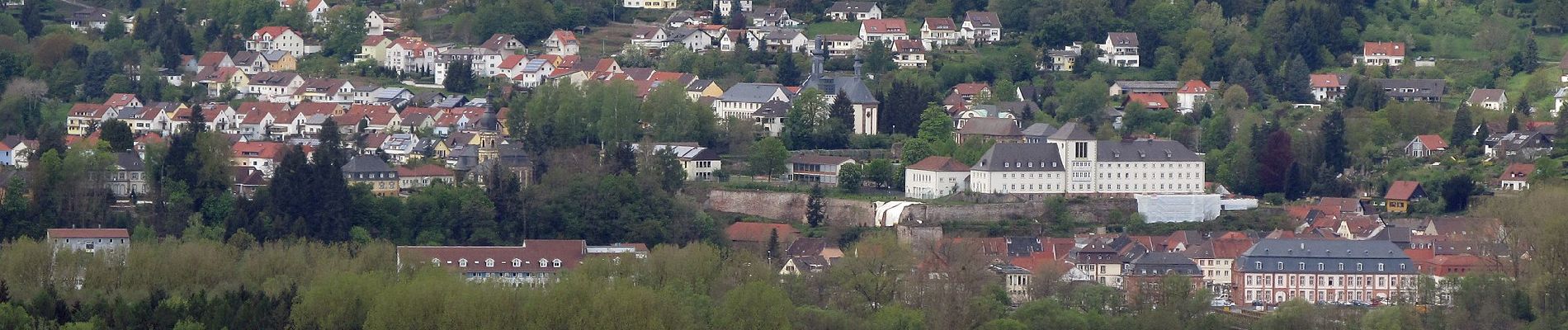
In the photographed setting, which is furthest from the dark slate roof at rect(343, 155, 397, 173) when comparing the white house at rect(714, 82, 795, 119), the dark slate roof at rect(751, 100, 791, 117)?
the dark slate roof at rect(751, 100, 791, 117)

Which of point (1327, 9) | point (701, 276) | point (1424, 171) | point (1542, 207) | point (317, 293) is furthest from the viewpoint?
point (1327, 9)

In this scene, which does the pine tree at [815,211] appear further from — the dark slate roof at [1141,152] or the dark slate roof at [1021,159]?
the dark slate roof at [1141,152]

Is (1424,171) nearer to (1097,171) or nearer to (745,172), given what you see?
(1097,171)

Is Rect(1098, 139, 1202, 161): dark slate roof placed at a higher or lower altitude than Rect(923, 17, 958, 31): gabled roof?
lower

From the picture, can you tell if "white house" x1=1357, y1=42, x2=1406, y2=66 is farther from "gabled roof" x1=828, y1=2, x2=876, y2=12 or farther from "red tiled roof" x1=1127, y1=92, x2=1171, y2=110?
"gabled roof" x1=828, y1=2, x2=876, y2=12

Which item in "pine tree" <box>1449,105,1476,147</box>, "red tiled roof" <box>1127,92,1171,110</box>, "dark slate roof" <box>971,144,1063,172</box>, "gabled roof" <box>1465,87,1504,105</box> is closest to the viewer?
"dark slate roof" <box>971,144,1063,172</box>

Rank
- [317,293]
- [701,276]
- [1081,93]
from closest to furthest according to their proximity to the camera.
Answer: [317,293], [701,276], [1081,93]

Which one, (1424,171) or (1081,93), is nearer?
(1424,171)

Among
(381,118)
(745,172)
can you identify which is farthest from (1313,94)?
(381,118)

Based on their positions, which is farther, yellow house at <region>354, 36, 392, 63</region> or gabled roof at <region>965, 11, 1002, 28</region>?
gabled roof at <region>965, 11, 1002, 28</region>
